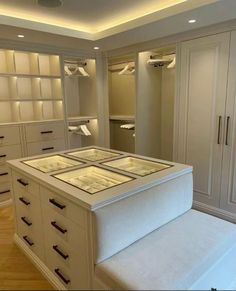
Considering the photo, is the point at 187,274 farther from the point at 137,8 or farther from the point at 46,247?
the point at 137,8

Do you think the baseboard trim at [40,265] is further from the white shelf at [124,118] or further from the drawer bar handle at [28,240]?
the white shelf at [124,118]

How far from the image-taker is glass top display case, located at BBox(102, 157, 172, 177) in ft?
6.22

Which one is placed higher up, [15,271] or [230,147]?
[230,147]

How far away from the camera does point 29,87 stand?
3646mm

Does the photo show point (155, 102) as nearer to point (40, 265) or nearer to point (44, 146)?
point (44, 146)

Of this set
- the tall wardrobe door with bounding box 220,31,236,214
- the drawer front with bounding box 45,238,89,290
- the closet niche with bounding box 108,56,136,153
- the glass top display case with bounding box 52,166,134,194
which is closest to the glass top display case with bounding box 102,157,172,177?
the glass top display case with bounding box 52,166,134,194

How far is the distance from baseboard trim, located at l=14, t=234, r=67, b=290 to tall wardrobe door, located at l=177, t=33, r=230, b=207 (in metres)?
2.05

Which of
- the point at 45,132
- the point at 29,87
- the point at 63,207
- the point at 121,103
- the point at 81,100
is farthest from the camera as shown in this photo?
the point at 121,103

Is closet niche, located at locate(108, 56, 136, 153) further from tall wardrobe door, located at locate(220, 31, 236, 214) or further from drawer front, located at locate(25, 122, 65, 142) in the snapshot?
tall wardrobe door, located at locate(220, 31, 236, 214)

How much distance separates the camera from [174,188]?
1774mm

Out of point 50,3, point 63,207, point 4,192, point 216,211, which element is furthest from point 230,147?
point 4,192

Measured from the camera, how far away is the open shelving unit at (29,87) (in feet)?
10.9

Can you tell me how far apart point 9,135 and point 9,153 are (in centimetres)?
25

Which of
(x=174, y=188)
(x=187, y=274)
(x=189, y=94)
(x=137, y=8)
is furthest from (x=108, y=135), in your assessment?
(x=187, y=274)
